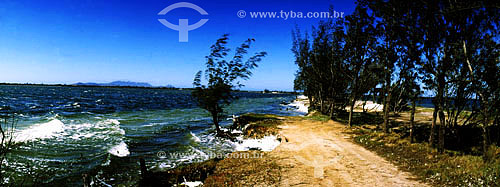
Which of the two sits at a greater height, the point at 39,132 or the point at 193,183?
the point at 193,183

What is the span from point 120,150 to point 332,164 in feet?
48.2

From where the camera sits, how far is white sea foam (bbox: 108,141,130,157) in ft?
54.2

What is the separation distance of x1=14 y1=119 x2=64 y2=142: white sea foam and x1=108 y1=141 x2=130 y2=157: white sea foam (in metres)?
7.83

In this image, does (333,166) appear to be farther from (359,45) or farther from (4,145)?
(4,145)

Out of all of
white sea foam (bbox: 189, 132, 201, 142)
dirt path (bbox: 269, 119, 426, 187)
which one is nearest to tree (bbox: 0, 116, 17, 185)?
dirt path (bbox: 269, 119, 426, 187)

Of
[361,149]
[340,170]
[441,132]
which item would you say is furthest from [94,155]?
[441,132]

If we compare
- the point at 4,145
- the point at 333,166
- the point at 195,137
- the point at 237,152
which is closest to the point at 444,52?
the point at 333,166

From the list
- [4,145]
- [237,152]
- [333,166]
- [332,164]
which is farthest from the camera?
[4,145]

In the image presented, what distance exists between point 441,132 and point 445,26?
16.7ft

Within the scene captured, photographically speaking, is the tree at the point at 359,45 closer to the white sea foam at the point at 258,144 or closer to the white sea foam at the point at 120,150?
the white sea foam at the point at 258,144

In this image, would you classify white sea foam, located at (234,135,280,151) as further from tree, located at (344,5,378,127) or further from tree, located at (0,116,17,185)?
tree, located at (0,116,17,185)

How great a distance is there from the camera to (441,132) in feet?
38.4

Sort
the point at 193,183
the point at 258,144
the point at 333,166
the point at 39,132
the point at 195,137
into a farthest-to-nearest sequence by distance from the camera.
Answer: the point at 39,132, the point at 195,137, the point at 258,144, the point at 333,166, the point at 193,183

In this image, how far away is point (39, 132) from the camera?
22.7m
